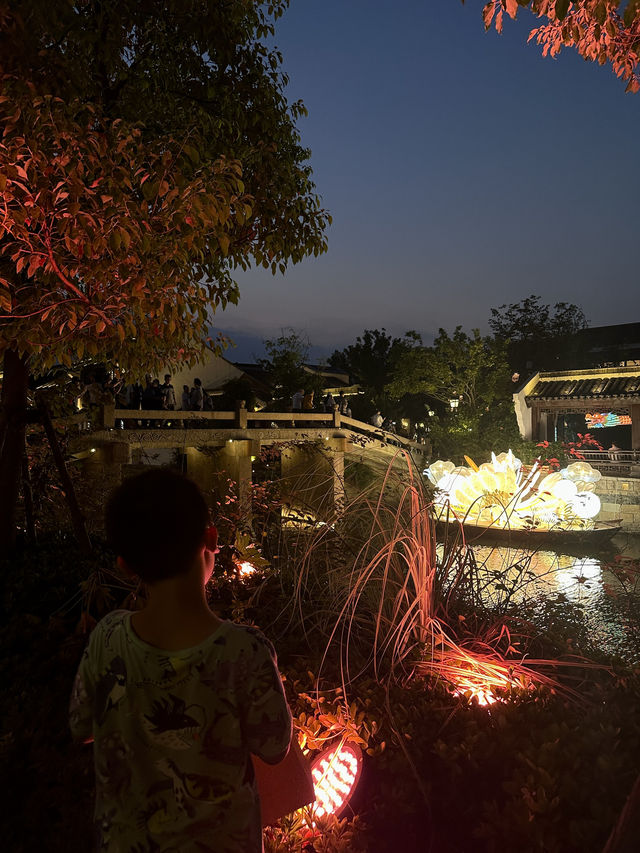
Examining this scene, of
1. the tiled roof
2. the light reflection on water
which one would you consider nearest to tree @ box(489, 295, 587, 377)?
the tiled roof

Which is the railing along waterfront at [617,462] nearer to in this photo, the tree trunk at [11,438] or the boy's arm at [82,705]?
the tree trunk at [11,438]

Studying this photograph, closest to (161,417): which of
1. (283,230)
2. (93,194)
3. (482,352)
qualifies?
(283,230)

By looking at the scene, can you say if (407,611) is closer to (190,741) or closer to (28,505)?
(190,741)

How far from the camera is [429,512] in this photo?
317cm

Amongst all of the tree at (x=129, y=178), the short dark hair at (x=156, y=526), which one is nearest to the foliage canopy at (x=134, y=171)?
the tree at (x=129, y=178)

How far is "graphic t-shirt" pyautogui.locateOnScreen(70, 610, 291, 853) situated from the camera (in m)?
1.25

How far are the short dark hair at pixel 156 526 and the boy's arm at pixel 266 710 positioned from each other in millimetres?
231

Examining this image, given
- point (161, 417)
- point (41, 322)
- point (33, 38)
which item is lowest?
point (161, 417)

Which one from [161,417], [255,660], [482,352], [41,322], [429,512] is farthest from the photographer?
[482,352]

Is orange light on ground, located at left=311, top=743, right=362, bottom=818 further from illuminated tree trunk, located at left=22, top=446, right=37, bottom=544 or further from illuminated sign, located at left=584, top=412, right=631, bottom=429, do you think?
illuminated sign, located at left=584, top=412, right=631, bottom=429

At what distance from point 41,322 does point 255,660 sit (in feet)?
10.0

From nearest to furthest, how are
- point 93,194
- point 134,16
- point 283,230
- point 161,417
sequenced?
point 93,194 → point 134,16 → point 283,230 → point 161,417

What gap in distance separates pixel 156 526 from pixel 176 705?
0.37 metres

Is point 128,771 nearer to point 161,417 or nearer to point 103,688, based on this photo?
point 103,688
